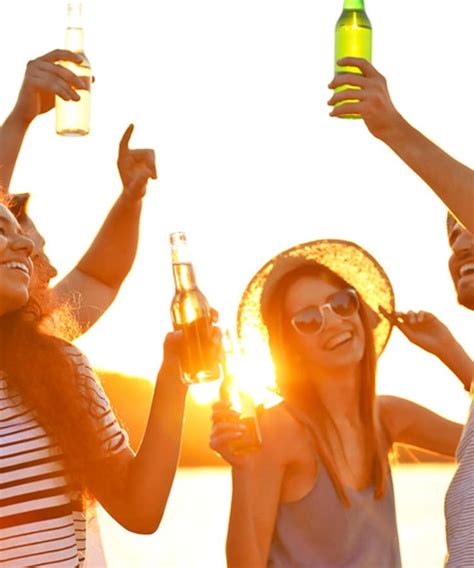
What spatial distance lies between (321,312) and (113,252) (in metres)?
0.77

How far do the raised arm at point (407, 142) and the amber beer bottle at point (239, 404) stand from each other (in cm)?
116

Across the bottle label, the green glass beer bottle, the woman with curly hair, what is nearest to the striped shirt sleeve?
the woman with curly hair

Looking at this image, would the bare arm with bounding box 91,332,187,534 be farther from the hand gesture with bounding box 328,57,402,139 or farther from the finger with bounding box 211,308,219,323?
the hand gesture with bounding box 328,57,402,139

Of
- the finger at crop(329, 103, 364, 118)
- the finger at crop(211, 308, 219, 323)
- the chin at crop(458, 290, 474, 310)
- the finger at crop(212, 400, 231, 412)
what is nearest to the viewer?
the finger at crop(329, 103, 364, 118)

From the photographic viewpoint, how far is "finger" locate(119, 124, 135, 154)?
5223 millimetres

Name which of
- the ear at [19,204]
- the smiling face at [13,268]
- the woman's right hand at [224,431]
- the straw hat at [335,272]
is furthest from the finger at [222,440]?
the straw hat at [335,272]

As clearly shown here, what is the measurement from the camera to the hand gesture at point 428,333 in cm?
517

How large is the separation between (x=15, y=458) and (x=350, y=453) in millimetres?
1786

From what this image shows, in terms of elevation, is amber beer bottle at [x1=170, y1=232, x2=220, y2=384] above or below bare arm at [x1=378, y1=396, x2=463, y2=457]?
above

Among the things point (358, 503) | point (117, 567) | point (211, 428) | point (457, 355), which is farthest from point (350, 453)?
point (117, 567)

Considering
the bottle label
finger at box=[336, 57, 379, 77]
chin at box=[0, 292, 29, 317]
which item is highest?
finger at box=[336, 57, 379, 77]

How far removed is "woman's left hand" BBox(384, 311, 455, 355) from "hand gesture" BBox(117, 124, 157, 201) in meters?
1.01

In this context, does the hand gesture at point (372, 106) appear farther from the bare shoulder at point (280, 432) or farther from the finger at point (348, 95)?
the bare shoulder at point (280, 432)

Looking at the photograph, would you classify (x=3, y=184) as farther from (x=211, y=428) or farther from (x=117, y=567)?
(x=117, y=567)
